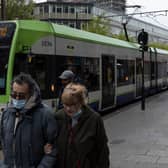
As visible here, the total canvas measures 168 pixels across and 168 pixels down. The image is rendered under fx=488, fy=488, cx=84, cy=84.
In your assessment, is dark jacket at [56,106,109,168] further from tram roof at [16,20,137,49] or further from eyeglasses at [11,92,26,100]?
tram roof at [16,20,137,49]

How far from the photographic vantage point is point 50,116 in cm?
386

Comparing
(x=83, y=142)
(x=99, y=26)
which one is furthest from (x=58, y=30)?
(x=99, y=26)

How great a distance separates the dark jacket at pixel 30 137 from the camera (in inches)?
150

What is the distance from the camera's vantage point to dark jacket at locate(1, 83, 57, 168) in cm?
380

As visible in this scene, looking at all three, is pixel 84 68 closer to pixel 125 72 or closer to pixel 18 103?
pixel 125 72

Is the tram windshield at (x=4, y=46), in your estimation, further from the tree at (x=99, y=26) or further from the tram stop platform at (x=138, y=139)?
the tree at (x=99, y=26)

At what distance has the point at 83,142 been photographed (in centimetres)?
376

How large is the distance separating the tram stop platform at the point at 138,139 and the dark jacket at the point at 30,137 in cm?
448

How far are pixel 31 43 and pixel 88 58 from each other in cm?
407

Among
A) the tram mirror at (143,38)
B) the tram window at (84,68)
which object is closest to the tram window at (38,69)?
the tram window at (84,68)

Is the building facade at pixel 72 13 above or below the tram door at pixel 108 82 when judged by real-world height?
above

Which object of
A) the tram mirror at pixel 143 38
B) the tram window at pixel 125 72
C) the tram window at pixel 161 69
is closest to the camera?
the tram mirror at pixel 143 38

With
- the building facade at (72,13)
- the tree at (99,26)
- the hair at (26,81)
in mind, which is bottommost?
the hair at (26,81)

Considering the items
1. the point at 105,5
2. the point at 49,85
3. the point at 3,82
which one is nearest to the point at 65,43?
the point at 49,85
